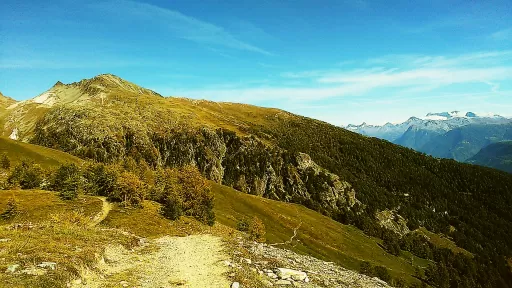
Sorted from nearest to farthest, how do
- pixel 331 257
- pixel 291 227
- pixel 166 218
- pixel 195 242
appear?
pixel 195 242, pixel 166 218, pixel 331 257, pixel 291 227

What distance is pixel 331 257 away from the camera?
14675 cm

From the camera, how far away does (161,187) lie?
8419 centimetres

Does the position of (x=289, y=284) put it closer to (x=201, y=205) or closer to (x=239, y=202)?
(x=201, y=205)

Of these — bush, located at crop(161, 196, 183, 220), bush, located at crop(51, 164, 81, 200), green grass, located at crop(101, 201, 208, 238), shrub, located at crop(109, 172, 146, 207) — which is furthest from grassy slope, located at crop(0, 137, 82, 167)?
bush, located at crop(161, 196, 183, 220)

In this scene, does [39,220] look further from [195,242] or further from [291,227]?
[291,227]

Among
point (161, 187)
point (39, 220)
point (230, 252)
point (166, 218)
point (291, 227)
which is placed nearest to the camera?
point (230, 252)

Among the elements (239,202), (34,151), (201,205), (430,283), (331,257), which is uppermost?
(34,151)

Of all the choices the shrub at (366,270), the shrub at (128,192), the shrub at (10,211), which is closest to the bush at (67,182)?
the shrub at (128,192)

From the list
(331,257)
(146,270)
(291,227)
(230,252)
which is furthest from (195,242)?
(291,227)

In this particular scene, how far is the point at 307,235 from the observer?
543 ft

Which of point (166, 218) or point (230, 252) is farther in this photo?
point (166, 218)

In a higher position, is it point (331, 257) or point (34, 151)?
point (34, 151)

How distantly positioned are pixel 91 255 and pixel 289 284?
61.9 ft

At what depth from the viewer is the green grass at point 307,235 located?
145 m
